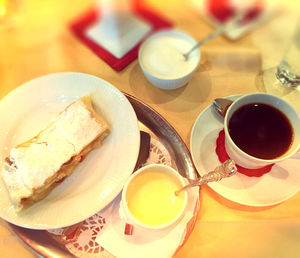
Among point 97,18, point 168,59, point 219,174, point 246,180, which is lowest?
point 246,180

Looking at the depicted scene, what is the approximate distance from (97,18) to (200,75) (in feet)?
1.71

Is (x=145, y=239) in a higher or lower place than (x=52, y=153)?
lower

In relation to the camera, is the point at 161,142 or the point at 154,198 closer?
the point at 154,198

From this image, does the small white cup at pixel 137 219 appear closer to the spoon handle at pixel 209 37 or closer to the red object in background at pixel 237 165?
the red object in background at pixel 237 165

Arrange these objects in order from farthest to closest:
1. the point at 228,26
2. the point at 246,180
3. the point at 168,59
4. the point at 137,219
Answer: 1. the point at 228,26
2. the point at 168,59
3. the point at 246,180
4. the point at 137,219

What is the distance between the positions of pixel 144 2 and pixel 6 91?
2.27 feet

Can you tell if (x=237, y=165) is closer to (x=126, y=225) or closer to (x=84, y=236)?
(x=126, y=225)

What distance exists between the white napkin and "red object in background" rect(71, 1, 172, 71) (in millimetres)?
574

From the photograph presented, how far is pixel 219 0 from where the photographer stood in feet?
4.08

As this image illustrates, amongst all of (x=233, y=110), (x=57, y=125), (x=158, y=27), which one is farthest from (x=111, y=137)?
(x=158, y=27)

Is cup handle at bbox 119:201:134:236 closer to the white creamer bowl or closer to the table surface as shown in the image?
the table surface

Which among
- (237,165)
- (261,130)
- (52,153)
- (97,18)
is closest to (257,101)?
(261,130)

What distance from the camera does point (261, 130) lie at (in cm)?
89

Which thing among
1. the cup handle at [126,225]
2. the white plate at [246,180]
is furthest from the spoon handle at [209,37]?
the cup handle at [126,225]
